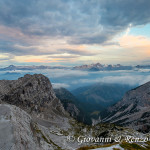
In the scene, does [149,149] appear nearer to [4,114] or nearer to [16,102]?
[4,114]

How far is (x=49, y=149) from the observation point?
175 ft

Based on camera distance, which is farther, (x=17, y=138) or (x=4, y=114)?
(x=4, y=114)

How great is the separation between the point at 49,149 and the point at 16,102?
16779 cm

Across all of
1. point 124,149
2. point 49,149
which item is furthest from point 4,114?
point 124,149

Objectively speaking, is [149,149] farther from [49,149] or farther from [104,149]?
[49,149]

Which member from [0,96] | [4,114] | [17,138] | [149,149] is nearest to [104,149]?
[149,149]

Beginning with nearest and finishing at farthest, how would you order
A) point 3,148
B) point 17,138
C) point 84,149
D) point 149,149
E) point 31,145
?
point 3,148
point 17,138
point 31,145
point 84,149
point 149,149

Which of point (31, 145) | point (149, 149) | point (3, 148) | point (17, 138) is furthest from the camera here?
point (149, 149)

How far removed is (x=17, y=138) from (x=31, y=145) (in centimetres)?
743

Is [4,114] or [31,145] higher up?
[4,114]

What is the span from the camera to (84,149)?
43750 millimetres

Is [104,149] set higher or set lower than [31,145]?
lower

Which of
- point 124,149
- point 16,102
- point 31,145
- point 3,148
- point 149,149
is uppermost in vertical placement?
point 3,148

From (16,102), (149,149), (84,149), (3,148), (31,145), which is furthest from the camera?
(16,102)
